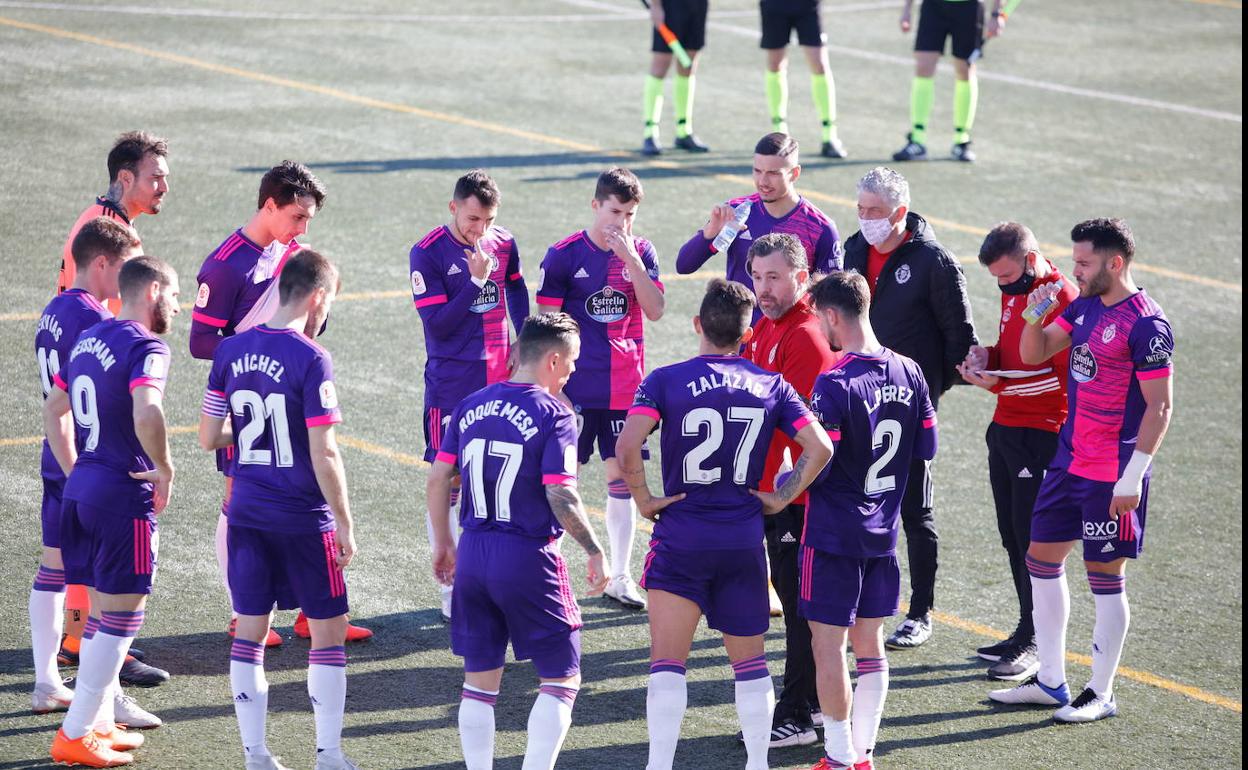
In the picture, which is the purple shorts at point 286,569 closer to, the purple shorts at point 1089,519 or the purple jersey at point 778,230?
the purple jersey at point 778,230

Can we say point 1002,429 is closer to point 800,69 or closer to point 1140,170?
point 1140,170

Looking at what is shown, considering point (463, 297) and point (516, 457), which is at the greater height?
point (463, 297)

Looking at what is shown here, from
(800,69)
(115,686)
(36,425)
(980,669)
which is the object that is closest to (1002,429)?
(980,669)

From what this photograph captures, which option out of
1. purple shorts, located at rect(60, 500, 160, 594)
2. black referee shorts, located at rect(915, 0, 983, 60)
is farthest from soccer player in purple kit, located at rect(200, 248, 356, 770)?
black referee shorts, located at rect(915, 0, 983, 60)

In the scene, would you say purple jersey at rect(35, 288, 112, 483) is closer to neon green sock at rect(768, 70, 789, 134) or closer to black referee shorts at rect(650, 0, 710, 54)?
black referee shorts at rect(650, 0, 710, 54)

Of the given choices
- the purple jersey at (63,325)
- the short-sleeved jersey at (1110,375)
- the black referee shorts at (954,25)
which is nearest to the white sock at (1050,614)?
the short-sleeved jersey at (1110,375)

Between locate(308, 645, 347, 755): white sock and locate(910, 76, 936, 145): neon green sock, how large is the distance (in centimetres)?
1395

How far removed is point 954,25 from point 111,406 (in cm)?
1465

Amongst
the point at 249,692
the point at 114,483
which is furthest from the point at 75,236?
the point at 249,692

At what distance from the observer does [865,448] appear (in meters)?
6.40

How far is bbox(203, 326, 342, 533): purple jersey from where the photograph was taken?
602cm

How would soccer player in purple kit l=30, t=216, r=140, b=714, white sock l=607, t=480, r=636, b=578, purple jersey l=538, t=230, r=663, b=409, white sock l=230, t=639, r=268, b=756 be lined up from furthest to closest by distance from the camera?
white sock l=607, t=480, r=636, b=578 < purple jersey l=538, t=230, r=663, b=409 < soccer player in purple kit l=30, t=216, r=140, b=714 < white sock l=230, t=639, r=268, b=756

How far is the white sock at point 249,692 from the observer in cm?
617

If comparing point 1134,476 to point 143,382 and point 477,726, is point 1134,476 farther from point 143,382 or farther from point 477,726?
point 143,382
